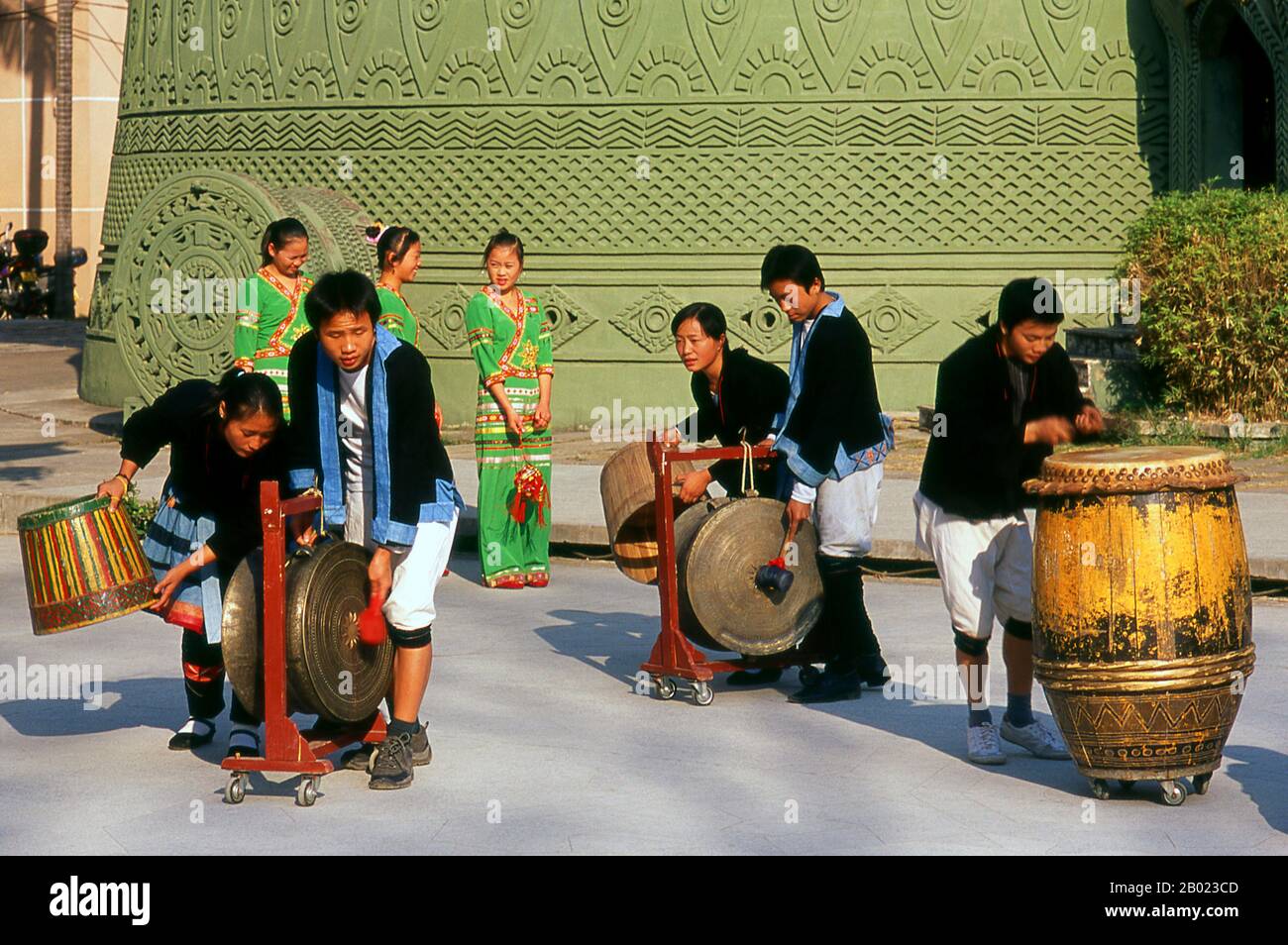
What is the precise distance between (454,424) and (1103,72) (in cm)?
599

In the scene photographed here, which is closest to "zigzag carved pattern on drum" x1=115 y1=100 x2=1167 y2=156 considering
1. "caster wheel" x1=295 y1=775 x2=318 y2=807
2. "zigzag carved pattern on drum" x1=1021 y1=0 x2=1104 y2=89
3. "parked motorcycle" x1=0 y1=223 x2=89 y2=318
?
"zigzag carved pattern on drum" x1=1021 y1=0 x2=1104 y2=89

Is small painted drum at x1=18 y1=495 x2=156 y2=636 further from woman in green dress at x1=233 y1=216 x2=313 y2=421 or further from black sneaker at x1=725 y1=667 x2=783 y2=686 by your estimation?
woman in green dress at x1=233 y1=216 x2=313 y2=421

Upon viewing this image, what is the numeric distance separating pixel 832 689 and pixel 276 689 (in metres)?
2.48

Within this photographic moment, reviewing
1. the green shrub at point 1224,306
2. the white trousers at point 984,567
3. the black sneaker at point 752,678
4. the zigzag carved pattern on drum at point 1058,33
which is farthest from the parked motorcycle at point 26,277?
the white trousers at point 984,567

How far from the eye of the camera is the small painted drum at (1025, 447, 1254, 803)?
5.76 meters

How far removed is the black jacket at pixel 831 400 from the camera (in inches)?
287

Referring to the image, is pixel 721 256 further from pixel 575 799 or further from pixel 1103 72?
pixel 575 799

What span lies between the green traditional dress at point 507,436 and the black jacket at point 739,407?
2.23 metres

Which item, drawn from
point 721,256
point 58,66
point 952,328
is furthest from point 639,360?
point 58,66

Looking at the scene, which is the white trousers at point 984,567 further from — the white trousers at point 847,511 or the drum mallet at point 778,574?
the drum mallet at point 778,574

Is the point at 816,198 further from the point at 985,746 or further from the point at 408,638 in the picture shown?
the point at 408,638

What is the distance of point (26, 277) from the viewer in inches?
1138

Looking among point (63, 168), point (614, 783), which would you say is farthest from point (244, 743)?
point (63, 168)

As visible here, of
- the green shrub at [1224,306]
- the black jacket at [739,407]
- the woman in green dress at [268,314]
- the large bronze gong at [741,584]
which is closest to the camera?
the large bronze gong at [741,584]
